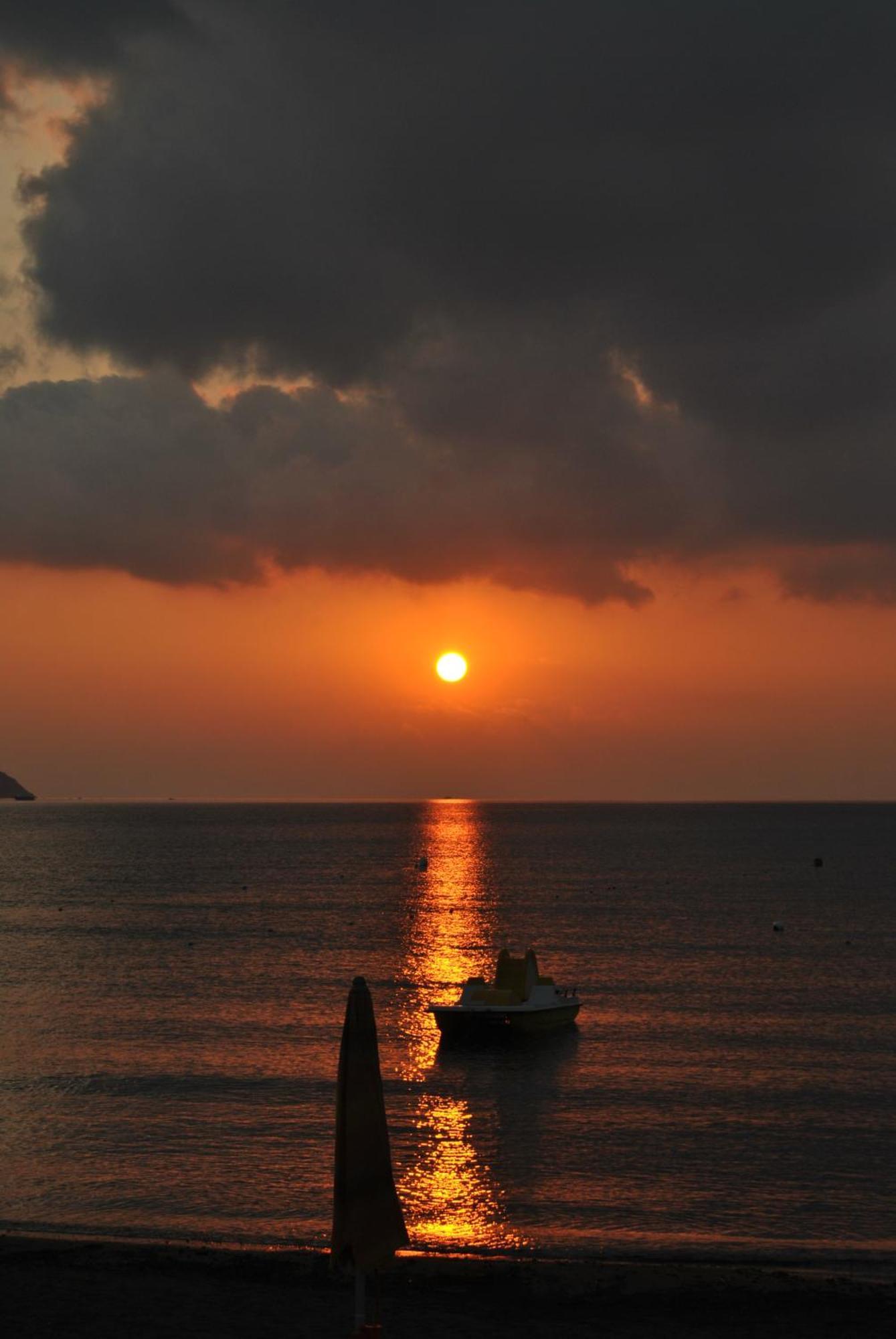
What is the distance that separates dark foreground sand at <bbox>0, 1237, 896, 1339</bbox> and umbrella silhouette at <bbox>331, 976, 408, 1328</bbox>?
3646 mm

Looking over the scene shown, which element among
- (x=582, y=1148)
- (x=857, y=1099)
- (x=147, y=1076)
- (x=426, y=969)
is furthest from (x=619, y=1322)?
(x=426, y=969)

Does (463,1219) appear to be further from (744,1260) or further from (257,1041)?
(257,1041)

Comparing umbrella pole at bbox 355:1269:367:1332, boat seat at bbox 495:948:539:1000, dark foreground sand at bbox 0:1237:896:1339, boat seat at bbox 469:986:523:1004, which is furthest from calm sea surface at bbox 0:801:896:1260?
umbrella pole at bbox 355:1269:367:1332

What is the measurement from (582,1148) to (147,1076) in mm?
13925

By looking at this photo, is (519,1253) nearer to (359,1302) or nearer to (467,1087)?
(359,1302)

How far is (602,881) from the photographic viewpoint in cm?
13212

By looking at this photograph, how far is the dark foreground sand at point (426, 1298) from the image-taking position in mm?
17625

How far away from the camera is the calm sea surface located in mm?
24797

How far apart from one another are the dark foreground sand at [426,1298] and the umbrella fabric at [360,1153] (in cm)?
365

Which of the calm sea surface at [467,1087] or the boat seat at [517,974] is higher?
the boat seat at [517,974]

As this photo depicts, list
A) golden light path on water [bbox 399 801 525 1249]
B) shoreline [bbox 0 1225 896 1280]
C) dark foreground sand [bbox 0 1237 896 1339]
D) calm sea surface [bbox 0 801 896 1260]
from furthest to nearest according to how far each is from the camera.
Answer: calm sea surface [bbox 0 801 896 1260], golden light path on water [bbox 399 801 525 1249], shoreline [bbox 0 1225 896 1280], dark foreground sand [bbox 0 1237 896 1339]

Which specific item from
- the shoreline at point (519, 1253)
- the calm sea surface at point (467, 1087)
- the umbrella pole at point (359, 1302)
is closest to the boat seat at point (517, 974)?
the calm sea surface at point (467, 1087)

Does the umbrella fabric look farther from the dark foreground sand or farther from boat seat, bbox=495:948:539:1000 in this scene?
boat seat, bbox=495:948:539:1000

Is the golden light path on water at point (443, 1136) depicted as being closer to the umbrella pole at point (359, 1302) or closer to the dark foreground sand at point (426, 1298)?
the dark foreground sand at point (426, 1298)
